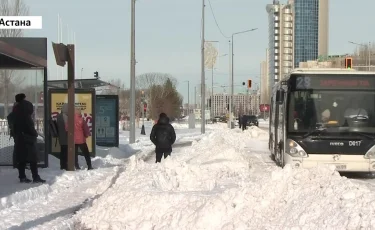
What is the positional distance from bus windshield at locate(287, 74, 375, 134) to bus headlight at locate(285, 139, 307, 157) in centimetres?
35

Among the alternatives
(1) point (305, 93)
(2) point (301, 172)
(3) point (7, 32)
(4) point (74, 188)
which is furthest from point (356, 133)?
(3) point (7, 32)

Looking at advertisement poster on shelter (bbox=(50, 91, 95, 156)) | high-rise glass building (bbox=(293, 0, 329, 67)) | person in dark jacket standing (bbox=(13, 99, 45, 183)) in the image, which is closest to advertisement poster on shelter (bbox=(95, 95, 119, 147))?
advertisement poster on shelter (bbox=(50, 91, 95, 156))

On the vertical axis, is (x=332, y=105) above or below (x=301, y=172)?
above

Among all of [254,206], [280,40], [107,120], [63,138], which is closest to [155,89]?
[280,40]

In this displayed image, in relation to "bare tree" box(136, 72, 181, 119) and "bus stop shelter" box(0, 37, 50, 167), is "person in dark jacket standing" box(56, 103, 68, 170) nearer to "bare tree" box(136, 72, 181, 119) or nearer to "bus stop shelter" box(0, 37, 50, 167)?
"bus stop shelter" box(0, 37, 50, 167)

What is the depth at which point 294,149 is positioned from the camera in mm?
14453

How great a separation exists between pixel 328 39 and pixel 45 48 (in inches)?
3684

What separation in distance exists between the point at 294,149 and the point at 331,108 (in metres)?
1.48

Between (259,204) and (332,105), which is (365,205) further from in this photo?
(332,105)

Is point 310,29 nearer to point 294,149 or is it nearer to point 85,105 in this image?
point 85,105

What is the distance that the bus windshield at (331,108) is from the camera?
14.6 m

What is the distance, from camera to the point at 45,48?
13109 mm

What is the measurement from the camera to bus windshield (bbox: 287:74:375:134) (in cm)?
1456

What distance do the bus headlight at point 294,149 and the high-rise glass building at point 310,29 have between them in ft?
265
